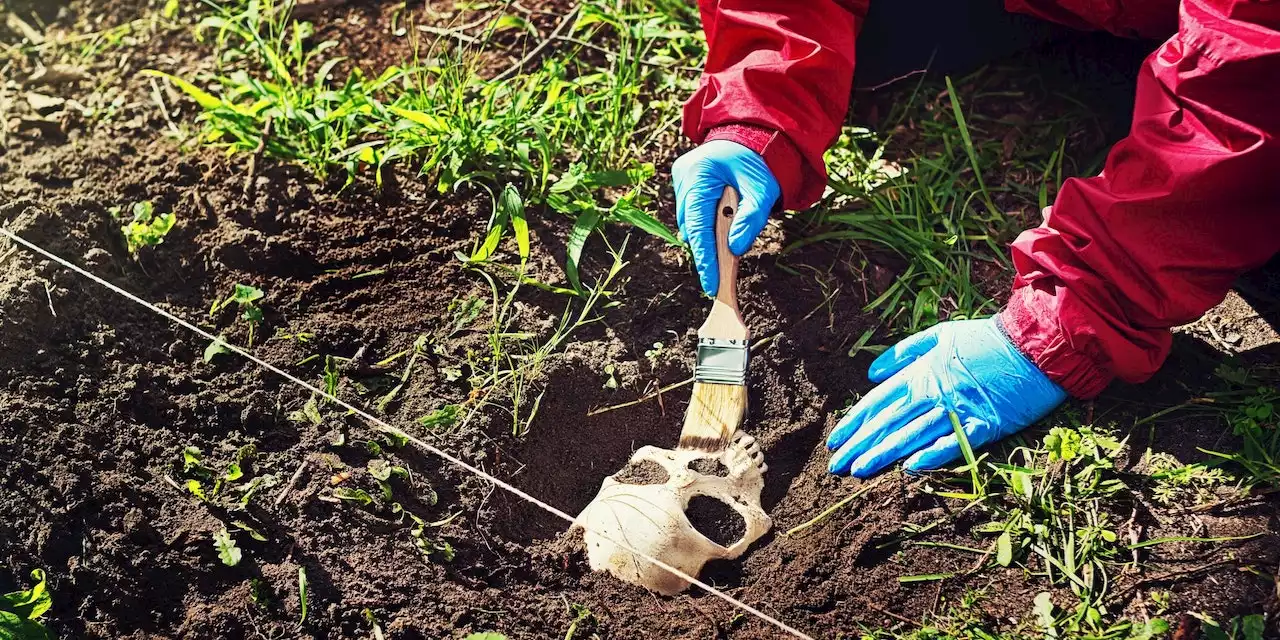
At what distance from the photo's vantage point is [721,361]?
213cm

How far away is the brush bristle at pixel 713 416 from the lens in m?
2.09

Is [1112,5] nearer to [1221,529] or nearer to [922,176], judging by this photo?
[922,176]

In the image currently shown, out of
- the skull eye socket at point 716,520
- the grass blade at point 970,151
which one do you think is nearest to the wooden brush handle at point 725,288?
the skull eye socket at point 716,520

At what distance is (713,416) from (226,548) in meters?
0.98

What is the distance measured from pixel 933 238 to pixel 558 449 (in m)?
1.06

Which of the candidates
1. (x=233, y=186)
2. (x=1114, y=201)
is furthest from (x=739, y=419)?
(x=233, y=186)

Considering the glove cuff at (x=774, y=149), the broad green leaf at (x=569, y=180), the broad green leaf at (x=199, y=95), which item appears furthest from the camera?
the broad green leaf at (x=199, y=95)

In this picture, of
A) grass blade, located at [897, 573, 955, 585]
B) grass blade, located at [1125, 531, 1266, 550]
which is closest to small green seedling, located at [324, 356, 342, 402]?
grass blade, located at [897, 573, 955, 585]

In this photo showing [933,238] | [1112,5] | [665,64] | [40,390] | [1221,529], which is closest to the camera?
[1221,529]

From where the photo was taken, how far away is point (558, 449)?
2160 millimetres

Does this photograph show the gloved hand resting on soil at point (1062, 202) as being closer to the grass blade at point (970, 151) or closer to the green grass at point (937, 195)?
the green grass at point (937, 195)

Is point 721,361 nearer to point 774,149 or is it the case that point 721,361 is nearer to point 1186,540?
point 774,149

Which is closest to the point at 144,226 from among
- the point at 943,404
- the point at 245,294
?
the point at 245,294

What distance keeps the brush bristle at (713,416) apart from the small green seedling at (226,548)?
2.92ft
